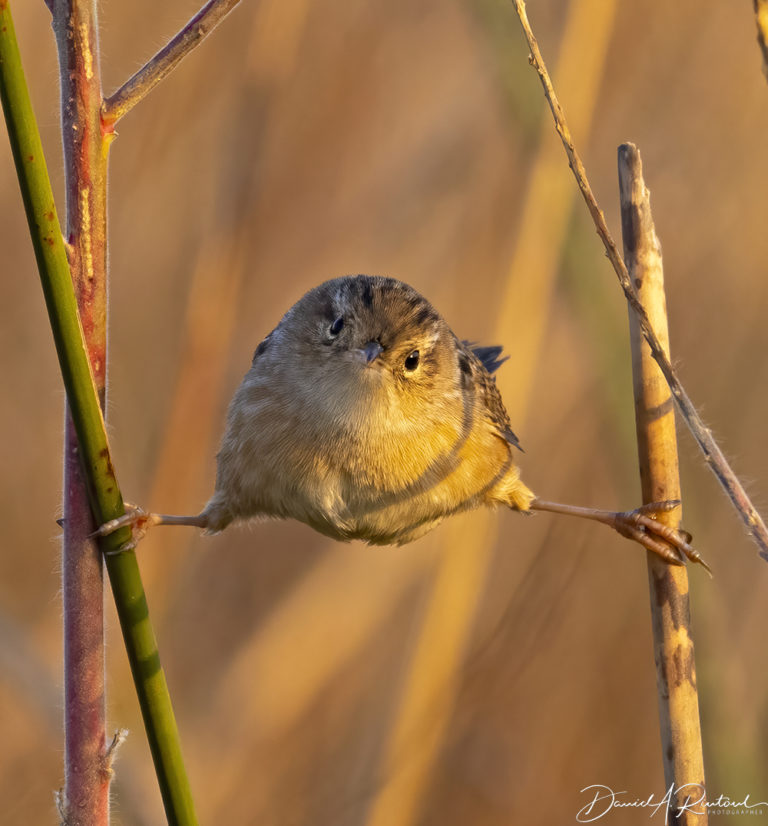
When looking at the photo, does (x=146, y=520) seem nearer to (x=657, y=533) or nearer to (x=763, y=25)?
(x=657, y=533)

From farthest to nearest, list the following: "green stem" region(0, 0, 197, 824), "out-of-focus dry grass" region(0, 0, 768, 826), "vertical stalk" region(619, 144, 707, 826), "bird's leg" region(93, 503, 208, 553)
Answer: "out-of-focus dry grass" region(0, 0, 768, 826), "bird's leg" region(93, 503, 208, 553), "vertical stalk" region(619, 144, 707, 826), "green stem" region(0, 0, 197, 824)

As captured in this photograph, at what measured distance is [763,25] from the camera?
1.02 m

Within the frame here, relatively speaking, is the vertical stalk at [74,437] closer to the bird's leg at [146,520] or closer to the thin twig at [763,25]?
the bird's leg at [146,520]

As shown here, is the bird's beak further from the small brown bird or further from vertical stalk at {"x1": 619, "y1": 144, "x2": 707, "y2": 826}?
vertical stalk at {"x1": 619, "y1": 144, "x2": 707, "y2": 826}

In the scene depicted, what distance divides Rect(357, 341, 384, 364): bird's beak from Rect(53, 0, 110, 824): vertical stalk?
869 millimetres

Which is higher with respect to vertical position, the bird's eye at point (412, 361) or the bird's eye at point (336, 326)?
the bird's eye at point (336, 326)

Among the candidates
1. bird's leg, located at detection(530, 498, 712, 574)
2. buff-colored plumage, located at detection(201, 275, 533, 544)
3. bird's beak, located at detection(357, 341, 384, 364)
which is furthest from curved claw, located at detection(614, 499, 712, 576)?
bird's beak, located at detection(357, 341, 384, 364)

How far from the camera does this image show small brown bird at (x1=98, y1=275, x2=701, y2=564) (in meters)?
2.06

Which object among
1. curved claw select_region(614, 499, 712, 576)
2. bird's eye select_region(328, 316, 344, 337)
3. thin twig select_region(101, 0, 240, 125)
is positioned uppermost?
thin twig select_region(101, 0, 240, 125)

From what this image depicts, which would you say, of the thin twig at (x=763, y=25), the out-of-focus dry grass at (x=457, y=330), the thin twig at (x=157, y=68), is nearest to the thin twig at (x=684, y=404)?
the thin twig at (x=763, y=25)

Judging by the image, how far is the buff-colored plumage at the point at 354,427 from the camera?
2.06 metres

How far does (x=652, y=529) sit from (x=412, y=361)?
2.11ft

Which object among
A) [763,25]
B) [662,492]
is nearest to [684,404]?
[763,25]

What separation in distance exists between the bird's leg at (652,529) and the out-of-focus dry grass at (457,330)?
390 mm
